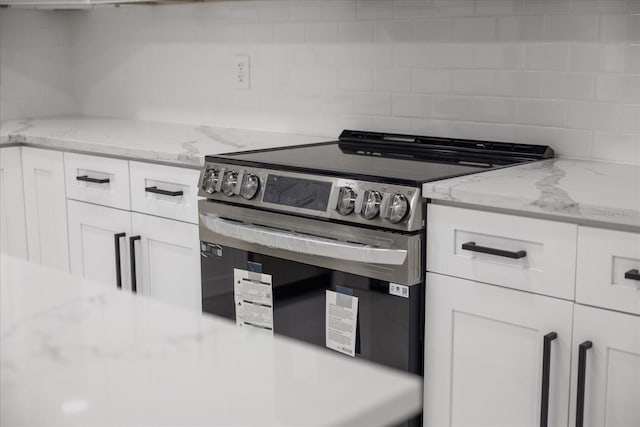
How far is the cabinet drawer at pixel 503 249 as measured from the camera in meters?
1.94

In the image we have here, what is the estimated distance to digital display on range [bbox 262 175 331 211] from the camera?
90.4 inches

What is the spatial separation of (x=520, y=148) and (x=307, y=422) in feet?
6.44

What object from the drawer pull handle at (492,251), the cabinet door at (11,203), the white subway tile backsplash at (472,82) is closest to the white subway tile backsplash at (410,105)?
the white subway tile backsplash at (472,82)

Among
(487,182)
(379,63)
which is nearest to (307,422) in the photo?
(487,182)

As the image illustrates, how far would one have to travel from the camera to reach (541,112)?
2590mm

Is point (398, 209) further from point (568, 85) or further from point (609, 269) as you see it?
point (568, 85)

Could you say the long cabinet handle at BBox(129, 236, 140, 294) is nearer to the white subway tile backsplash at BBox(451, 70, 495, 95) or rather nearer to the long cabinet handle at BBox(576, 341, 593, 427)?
the white subway tile backsplash at BBox(451, 70, 495, 95)

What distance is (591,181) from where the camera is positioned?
2.16 metres

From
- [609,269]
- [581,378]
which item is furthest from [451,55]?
[581,378]

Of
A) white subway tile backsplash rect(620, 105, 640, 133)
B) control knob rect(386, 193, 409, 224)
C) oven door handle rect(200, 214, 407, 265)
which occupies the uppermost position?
white subway tile backsplash rect(620, 105, 640, 133)

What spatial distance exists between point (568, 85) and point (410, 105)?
0.56 meters

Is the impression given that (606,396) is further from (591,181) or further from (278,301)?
(278,301)

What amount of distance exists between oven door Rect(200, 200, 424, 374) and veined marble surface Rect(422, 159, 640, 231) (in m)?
0.20

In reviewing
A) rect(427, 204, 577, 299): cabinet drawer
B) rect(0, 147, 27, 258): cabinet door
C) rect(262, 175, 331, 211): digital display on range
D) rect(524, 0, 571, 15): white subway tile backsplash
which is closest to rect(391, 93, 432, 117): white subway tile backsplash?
rect(524, 0, 571, 15): white subway tile backsplash
